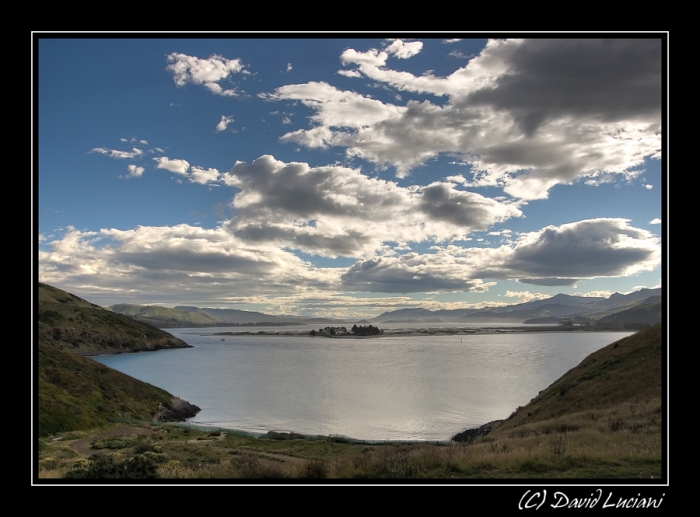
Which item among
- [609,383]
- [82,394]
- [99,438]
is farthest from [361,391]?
[99,438]

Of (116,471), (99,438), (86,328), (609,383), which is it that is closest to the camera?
(116,471)

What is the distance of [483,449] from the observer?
1567 cm

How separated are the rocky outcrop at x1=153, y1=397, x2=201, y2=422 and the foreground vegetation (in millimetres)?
14722

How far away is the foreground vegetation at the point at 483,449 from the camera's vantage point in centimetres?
1250

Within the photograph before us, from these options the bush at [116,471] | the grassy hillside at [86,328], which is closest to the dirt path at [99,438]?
the bush at [116,471]

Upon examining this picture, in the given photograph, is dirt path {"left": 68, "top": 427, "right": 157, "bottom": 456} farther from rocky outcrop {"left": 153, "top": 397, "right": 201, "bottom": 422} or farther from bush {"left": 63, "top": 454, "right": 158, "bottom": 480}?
rocky outcrop {"left": 153, "top": 397, "right": 201, "bottom": 422}

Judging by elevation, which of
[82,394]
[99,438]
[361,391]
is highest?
[99,438]

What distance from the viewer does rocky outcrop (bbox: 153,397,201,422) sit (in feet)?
163

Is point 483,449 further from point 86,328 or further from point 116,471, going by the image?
point 86,328

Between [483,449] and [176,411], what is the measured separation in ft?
158
